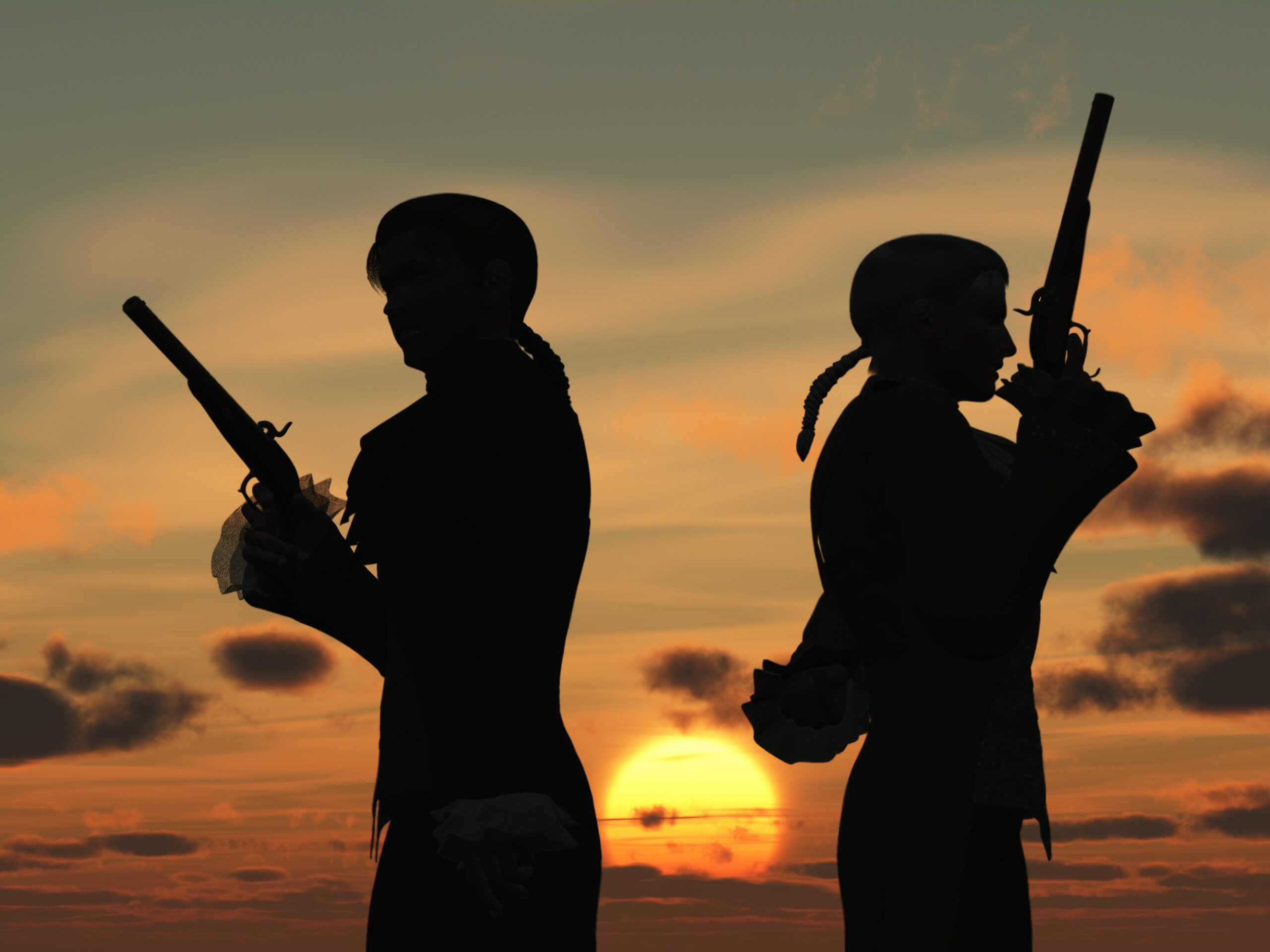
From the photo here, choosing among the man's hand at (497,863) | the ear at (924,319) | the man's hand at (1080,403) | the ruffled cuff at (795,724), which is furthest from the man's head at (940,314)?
the man's hand at (497,863)

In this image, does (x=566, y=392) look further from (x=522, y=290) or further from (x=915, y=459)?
(x=915, y=459)

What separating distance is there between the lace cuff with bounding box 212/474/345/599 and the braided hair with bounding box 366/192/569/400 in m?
1.02

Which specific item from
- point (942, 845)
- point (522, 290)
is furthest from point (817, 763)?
point (522, 290)

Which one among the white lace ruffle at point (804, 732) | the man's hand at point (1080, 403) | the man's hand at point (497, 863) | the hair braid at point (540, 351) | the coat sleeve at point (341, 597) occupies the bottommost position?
the man's hand at point (497, 863)

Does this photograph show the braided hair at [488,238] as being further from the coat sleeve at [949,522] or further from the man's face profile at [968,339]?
the man's face profile at [968,339]

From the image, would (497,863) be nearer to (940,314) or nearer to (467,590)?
(467,590)

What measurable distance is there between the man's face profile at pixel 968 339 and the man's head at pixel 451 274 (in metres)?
1.69

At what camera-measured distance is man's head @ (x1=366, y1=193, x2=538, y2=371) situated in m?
5.98

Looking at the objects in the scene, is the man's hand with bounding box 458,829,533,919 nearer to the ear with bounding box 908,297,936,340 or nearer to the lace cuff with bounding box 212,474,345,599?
the lace cuff with bounding box 212,474,345,599

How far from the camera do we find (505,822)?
4.97 metres

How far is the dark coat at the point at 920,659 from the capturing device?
5758 mm

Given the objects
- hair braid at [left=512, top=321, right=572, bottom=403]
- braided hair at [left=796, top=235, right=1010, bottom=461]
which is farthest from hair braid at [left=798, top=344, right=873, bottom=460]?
hair braid at [left=512, top=321, right=572, bottom=403]

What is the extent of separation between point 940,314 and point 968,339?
6.0 inches

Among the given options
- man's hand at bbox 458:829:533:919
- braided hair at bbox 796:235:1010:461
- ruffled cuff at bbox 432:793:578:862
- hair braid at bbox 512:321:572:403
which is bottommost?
man's hand at bbox 458:829:533:919
